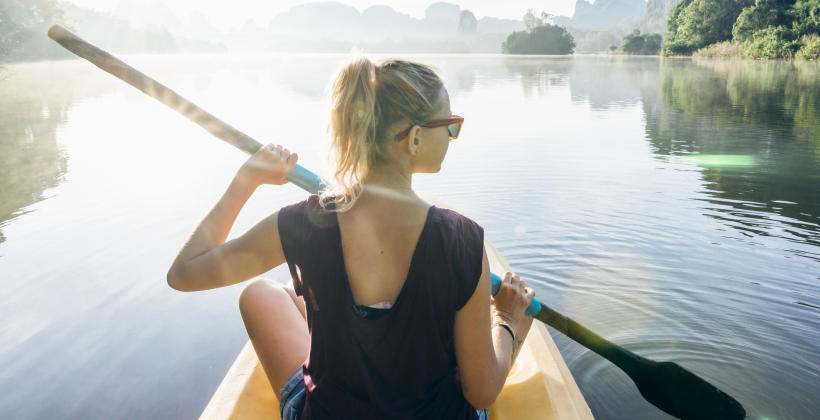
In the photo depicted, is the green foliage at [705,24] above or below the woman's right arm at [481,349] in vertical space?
above

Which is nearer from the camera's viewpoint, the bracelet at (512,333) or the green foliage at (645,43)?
the bracelet at (512,333)

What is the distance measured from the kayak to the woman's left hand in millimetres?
955

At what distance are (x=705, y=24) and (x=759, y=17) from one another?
1043cm

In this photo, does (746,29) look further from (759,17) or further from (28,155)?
(28,155)

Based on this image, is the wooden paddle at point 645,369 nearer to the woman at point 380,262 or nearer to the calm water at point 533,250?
the calm water at point 533,250

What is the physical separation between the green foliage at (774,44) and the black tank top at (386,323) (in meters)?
41.6

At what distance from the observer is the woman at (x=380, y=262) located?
3.95ft

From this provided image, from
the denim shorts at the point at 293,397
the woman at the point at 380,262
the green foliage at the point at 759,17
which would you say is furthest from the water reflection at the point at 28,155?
the green foliage at the point at 759,17

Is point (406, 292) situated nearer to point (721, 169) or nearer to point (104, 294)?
point (104, 294)

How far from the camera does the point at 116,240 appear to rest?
214 inches

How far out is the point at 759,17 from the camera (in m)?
39.7

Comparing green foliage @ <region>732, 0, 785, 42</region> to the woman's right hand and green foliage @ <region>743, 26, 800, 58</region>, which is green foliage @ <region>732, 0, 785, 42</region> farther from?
the woman's right hand

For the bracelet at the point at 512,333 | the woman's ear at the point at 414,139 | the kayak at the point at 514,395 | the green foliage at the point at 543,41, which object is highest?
the green foliage at the point at 543,41

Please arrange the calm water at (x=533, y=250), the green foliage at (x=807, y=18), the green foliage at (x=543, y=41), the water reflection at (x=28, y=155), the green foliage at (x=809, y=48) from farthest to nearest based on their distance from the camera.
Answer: the green foliage at (x=543, y=41)
the green foliage at (x=807, y=18)
the green foliage at (x=809, y=48)
the water reflection at (x=28, y=155)
the calm water at (x=533, y=250)
